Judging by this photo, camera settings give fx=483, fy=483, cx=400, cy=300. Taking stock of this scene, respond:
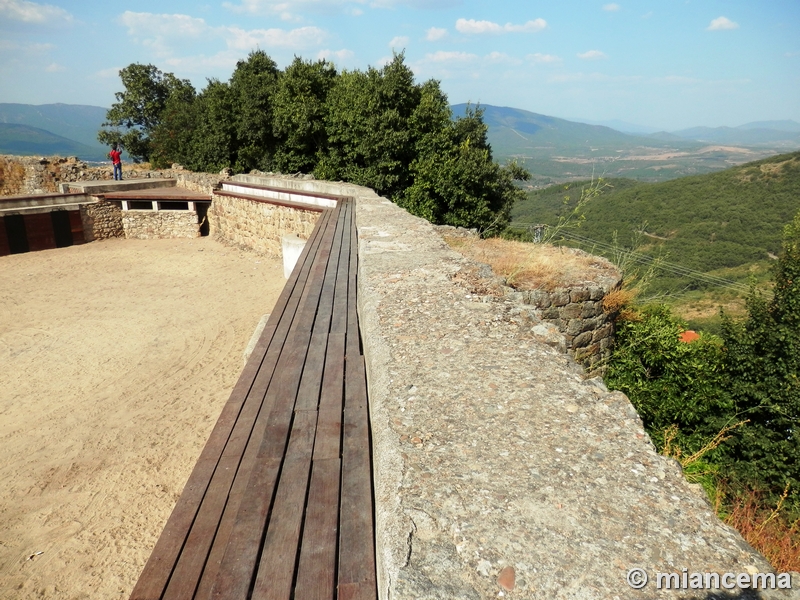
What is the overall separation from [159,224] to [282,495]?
53.6ft

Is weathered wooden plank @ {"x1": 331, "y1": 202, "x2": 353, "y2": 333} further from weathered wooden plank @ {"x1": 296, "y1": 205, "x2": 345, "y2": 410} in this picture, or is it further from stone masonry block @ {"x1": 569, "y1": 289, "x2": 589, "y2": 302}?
stone masonry block @ {"x1": 569, "y1": 289, "x2": 589, "y2": 302}

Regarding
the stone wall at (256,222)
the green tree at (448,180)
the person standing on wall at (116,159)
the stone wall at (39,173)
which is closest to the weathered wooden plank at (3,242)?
the person standing on wall at (116,159)

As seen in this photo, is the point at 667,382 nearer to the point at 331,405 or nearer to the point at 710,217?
the point at 331,405

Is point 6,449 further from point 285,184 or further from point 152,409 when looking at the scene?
point 285,184

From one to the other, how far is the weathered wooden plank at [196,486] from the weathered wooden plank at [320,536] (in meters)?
0.53

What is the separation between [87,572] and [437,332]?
333 cm

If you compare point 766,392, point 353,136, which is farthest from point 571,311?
point 353,136

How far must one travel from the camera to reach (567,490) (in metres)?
1.65

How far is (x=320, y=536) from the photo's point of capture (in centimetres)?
181

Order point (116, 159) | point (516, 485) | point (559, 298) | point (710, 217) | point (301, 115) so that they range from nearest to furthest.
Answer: point (516, 485) → point (559, 298) → point (301, 115) → point (116, 159) → point (710, 217)

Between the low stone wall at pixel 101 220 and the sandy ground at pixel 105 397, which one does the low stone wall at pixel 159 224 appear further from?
the sandy ground at pixel 105 397

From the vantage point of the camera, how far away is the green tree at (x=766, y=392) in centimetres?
552

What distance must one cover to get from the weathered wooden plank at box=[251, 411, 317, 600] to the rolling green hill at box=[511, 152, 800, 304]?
31.3 meters

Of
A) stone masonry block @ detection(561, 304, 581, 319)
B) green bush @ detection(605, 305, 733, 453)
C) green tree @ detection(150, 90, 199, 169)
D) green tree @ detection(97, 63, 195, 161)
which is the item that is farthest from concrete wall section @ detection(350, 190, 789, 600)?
green tree @ detection(97, 63, 195, 161)
